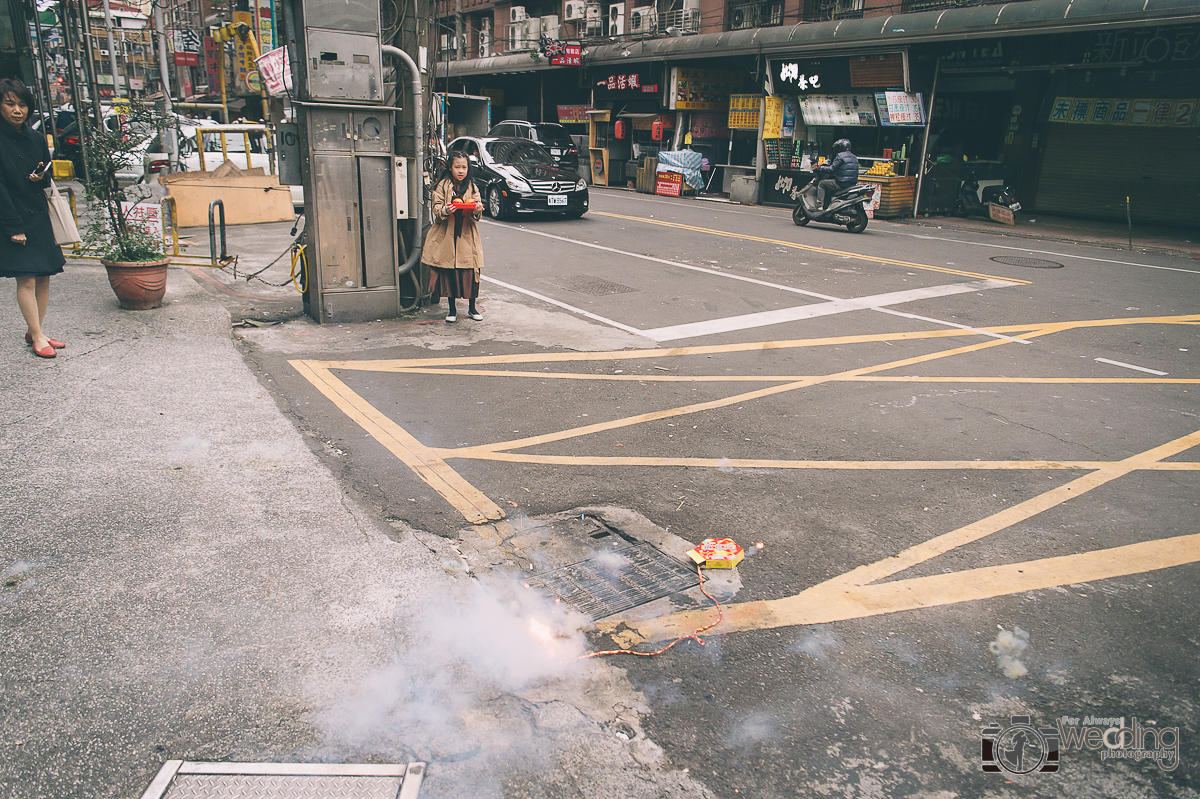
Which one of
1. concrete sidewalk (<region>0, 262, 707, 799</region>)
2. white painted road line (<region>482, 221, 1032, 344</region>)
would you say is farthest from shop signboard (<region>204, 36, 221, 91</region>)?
concrete sidewalk (<region>0, 262, 707, 799</region>)

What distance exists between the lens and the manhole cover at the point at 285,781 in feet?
7.71

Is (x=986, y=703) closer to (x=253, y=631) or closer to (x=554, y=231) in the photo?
(x=253, y=631)

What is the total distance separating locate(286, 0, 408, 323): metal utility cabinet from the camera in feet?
23.8

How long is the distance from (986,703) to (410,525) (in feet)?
9.09

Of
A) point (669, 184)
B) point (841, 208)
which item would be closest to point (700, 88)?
point (669, 184)

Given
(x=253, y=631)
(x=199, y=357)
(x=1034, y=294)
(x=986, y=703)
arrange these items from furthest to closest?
(x=1034, y=294) < (x=199, y=357) < (x=253, y=631) < (x=986, y=703)

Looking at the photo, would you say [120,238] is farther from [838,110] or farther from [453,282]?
[838,110]

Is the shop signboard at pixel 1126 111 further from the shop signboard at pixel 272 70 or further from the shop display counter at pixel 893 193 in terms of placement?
the shop signboard at pixel 272 70

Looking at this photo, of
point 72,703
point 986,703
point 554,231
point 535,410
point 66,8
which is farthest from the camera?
point 554,231

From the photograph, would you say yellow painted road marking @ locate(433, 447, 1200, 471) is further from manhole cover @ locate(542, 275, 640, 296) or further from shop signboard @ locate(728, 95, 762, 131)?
shop signboard @ locate(728, 95, 762, 131)

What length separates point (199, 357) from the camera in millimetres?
6719

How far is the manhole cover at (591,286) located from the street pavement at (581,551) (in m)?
2.27

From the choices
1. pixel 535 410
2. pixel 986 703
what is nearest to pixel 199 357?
pixel 535 410

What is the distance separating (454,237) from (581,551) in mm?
4872
